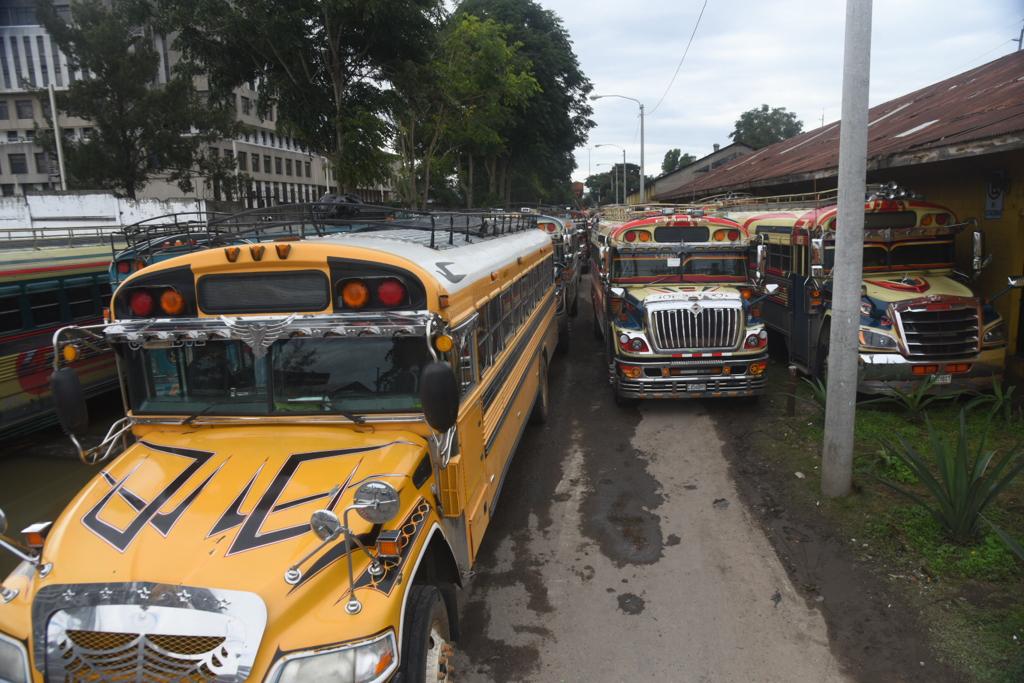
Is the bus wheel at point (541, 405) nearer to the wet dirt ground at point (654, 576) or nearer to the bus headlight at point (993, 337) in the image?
the wet dirt ground at point (654, 576)

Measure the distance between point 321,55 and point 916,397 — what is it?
13054 mm

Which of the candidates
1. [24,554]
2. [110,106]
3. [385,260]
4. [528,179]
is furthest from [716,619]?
[528,179]

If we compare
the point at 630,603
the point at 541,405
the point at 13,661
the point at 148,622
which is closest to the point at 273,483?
the point at 148,622

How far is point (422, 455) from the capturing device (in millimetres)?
3645

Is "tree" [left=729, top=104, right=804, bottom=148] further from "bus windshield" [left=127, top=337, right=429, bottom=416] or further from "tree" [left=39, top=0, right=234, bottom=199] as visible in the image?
"bus windshield" [left=127, top=337, right=429, bottom=416]

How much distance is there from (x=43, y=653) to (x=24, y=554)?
0.54 meters

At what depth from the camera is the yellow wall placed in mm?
9555

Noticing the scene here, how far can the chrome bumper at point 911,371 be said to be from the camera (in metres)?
8.36

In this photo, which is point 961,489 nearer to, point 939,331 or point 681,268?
point 939,331

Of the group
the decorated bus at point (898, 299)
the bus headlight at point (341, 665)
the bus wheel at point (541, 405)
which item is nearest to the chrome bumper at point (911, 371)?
the decorated bus at point (898, 299)

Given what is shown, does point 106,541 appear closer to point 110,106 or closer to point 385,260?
point 385,260

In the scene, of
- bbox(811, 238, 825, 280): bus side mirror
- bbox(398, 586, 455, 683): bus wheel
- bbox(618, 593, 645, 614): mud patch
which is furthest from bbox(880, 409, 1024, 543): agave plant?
bbox(398, 586, 455, 683): bus wheel

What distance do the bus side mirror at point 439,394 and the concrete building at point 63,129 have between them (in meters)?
36.7

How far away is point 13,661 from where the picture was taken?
108 inches
